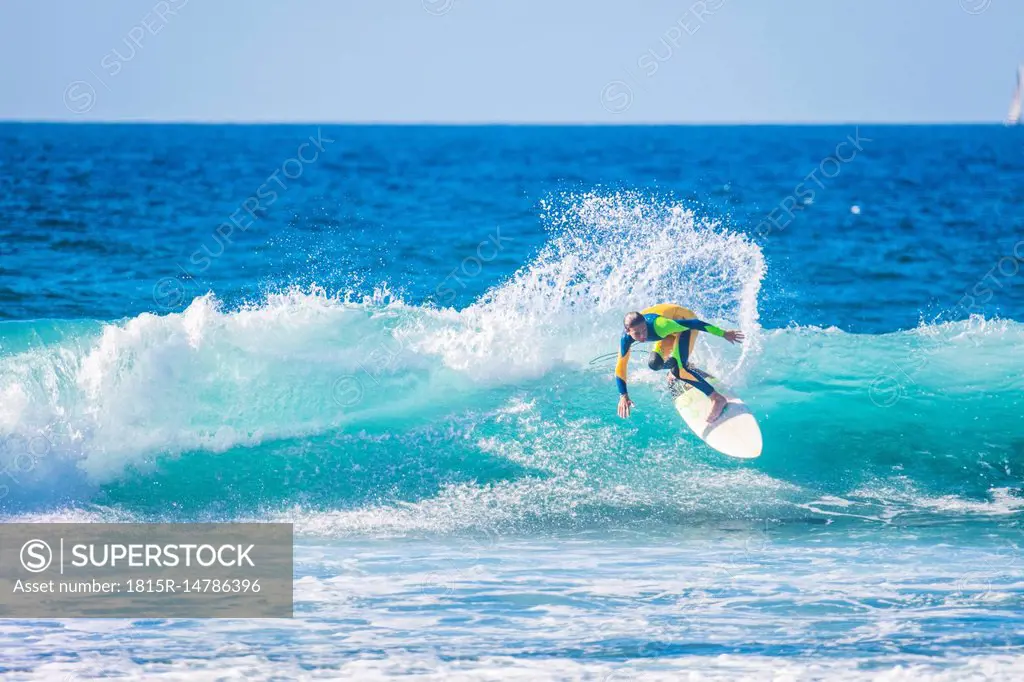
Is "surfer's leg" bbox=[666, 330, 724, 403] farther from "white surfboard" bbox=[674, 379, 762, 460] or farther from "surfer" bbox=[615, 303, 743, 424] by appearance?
"white surfboard" bbox=[674, 379, 762, 460]

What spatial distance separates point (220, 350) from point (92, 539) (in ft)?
11.2

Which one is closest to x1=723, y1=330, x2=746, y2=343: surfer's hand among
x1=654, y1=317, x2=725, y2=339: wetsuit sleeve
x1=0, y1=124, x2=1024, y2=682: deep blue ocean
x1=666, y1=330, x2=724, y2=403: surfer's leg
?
x1=654, y1=317, x2=725, y2=339: wetsuit sleeve

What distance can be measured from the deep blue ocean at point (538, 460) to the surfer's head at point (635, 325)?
5.58ft

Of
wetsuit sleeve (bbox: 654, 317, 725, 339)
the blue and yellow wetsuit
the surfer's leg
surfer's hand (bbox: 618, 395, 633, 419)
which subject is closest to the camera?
surfer's hand (bbox: 618, 395, 633, 419)

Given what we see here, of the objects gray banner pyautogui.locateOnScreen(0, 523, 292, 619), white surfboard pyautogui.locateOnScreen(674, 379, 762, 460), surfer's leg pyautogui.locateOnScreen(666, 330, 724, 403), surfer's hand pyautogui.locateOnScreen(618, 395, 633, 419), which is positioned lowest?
gray banner pyautogui.locateOnScreen(0, 523, 292, 619)

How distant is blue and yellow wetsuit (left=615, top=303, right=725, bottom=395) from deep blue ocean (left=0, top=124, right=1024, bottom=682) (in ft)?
3.91

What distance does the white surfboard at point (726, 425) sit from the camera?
1110 cm

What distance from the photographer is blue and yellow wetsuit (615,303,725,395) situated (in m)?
9.73

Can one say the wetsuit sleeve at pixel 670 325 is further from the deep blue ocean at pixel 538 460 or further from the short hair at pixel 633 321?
the deep blue ocean at pixel 538 460

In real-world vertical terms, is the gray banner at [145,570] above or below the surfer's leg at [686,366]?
below

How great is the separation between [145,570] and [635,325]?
169 inches

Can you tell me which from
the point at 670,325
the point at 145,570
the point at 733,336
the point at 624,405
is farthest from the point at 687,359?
the point at 145,570

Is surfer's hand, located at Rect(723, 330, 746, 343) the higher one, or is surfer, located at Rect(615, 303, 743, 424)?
surfer, located at Rect(615, 303, 743, 424)

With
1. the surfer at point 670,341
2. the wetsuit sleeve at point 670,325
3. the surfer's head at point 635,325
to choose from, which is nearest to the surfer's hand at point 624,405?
the surfer at point 670,341
